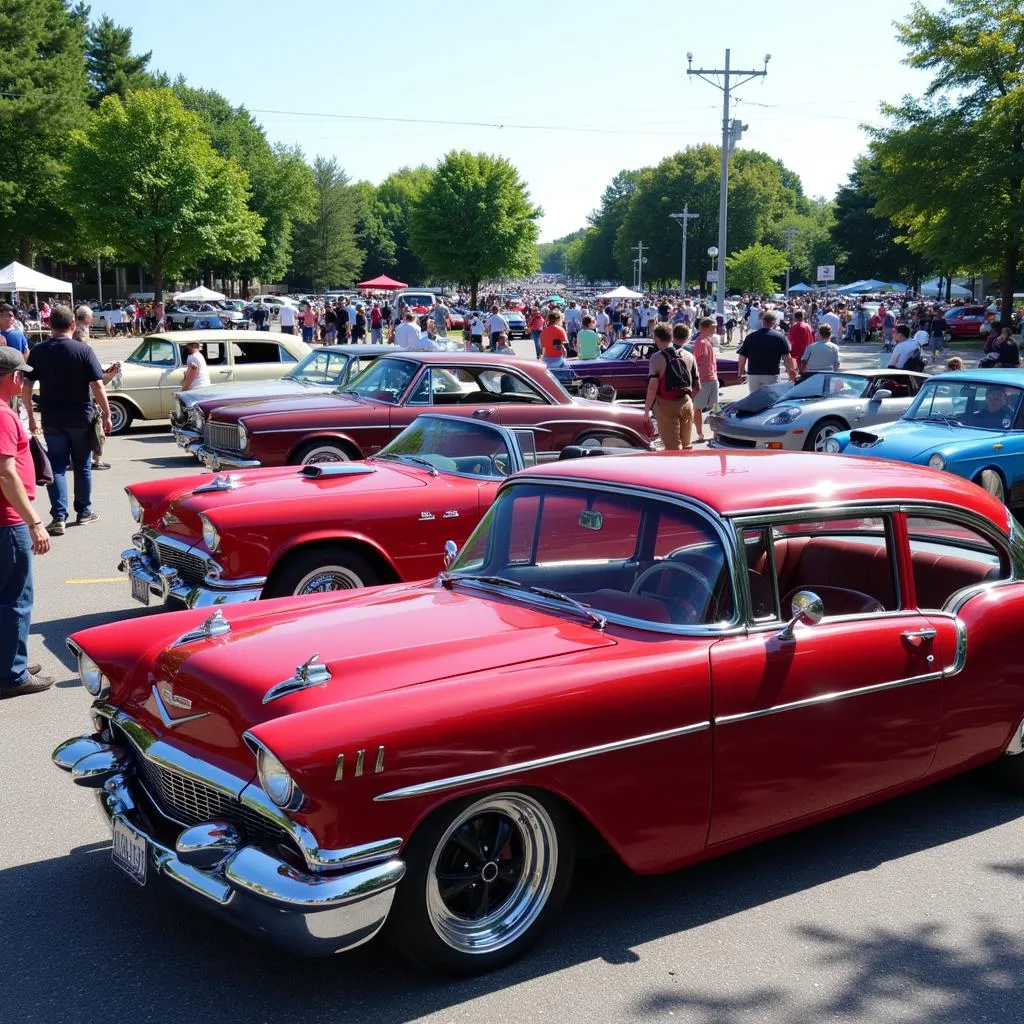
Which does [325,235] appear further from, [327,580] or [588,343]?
[327,580]

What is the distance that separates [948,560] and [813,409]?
1088 centimetres

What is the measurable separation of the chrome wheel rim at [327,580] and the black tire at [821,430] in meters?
9.53

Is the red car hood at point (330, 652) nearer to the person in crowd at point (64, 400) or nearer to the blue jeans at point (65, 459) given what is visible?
the person in crowd at point (64, 400)

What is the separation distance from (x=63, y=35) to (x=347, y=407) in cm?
6665

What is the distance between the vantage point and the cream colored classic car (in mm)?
18328

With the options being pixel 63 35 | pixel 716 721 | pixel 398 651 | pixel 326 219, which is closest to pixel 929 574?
pixel 716 721

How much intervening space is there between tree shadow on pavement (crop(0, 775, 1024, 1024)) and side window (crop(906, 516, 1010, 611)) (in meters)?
1.06

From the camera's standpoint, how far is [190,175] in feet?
180

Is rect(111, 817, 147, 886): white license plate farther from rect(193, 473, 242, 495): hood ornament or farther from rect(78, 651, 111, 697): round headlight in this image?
rect(193, 473, 242, 495): hood ornament

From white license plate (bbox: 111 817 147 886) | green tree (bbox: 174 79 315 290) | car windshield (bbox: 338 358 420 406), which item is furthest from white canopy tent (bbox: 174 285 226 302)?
white license plate (bbox: 111 817 147 886)

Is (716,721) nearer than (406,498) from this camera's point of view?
Yes

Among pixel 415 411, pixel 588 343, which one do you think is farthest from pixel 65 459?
pixel 588 343

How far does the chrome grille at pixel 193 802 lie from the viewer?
341 cm

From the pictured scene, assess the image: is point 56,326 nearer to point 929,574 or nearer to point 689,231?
point 929,574
